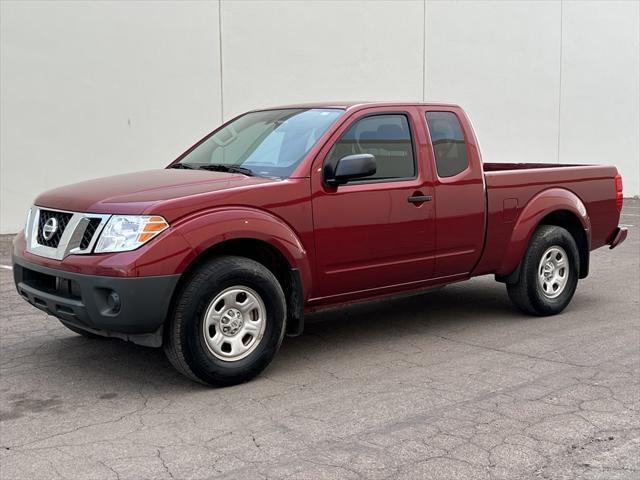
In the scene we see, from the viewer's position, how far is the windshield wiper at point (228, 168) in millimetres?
5781

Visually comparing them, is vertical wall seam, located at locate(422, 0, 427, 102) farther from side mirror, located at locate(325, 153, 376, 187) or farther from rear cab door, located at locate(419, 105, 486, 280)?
side mirror, located at locate(325, 153, 376, 187)

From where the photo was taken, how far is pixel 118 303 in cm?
481

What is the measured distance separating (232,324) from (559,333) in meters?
2.94

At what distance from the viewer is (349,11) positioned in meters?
15.4

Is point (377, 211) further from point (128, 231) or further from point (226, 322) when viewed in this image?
point (128, 231)

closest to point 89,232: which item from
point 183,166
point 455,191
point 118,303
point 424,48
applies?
point 118,303

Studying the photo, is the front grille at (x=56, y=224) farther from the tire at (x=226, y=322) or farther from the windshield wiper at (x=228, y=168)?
the windshield wiper at (x=228, y=168)

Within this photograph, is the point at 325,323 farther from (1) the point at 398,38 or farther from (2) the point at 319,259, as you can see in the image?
(1) the point at 398,38

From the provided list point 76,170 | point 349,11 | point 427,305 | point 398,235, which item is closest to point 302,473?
point 398,235

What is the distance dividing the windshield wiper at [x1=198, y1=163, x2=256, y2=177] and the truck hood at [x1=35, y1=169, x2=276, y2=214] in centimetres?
10

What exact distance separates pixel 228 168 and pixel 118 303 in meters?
1.54

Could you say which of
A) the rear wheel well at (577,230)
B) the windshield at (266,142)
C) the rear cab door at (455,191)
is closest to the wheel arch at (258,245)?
the windshield at (266,142)

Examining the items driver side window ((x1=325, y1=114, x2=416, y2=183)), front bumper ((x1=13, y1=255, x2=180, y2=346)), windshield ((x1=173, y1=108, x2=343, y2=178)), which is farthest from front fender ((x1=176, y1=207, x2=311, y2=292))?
driver side window ((x1=325, y1=114, x2=416, y2=183))

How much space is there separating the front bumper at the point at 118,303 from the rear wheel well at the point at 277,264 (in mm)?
457
